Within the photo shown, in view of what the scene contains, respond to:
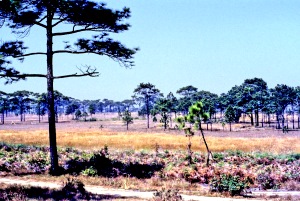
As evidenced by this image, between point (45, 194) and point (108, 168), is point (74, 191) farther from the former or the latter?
point (108, 168)

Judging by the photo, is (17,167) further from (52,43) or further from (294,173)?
(294,173)

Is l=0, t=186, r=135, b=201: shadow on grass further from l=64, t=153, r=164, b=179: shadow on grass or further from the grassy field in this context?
the grassy field

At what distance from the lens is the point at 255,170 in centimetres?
2247

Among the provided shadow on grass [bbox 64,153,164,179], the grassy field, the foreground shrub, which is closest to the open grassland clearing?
shadow on grass [bbox 64,153,164,179]

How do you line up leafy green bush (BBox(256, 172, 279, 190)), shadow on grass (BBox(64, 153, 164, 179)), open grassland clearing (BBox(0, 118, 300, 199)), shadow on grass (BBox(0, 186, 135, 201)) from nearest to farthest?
shadow on grass (BBox(0, 186, 135, 201))
open grassland clearing (BBox(0, 118, 300, 199))
leafy green bush (BBox(256, 172, 279, 190))
shadow on grass (BBox(64, 153, 164, 179))

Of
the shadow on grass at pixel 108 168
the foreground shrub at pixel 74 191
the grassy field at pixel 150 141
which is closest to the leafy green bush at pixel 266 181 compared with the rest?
the shadow on grass at pixel 108 168

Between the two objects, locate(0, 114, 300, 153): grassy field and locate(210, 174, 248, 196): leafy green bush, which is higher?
locate(210, 174, 248, 196): leafy green bush

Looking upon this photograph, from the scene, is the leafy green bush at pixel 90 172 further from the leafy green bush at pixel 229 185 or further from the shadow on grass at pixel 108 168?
the leafy green bush at pixel 229 185

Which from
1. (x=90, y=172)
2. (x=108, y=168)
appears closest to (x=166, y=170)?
(x=108, y=168)

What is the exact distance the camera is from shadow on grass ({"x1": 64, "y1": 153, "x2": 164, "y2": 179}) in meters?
19.2

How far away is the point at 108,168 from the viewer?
20.1 meters

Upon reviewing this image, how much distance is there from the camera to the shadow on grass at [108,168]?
19.2 meters

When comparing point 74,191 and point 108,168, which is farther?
point 108,168

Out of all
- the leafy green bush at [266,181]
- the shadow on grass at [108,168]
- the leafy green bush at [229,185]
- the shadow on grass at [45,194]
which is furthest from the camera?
the shadow on grass at [108,168]
